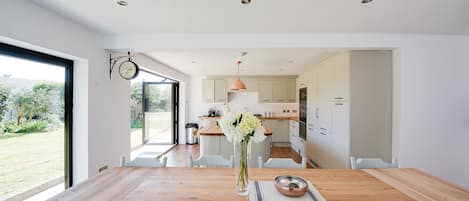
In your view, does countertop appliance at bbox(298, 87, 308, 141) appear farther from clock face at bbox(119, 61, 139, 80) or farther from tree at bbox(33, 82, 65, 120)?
tree at bbox(33, 82, 65, 120)

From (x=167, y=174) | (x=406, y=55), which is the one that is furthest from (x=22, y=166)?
(x=406, y=55)

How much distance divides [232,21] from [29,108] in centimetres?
219

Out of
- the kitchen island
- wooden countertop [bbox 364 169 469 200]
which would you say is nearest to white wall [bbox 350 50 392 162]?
the kitchen island

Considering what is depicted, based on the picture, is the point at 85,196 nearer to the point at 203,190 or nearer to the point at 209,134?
the point at 203,190

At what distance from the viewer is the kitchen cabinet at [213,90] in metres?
6.57

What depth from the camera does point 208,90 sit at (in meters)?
6.58

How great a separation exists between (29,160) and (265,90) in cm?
557

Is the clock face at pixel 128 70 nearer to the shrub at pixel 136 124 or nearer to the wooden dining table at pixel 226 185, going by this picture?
the wooden dining table at pixel 226 185

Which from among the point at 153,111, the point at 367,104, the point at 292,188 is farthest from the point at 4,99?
the point at 367,104

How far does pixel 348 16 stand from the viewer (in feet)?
6.67

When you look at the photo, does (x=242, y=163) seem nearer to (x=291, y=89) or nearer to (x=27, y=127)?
(x=27, y=127)

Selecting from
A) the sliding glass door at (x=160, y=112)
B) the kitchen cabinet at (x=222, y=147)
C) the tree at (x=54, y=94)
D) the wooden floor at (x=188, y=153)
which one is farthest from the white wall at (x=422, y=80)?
the sliding glass door at (x=160, y=112)

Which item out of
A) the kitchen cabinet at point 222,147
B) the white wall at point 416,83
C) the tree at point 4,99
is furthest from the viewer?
the kitchen cabinet at point 222,147

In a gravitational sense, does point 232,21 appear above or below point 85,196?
above
